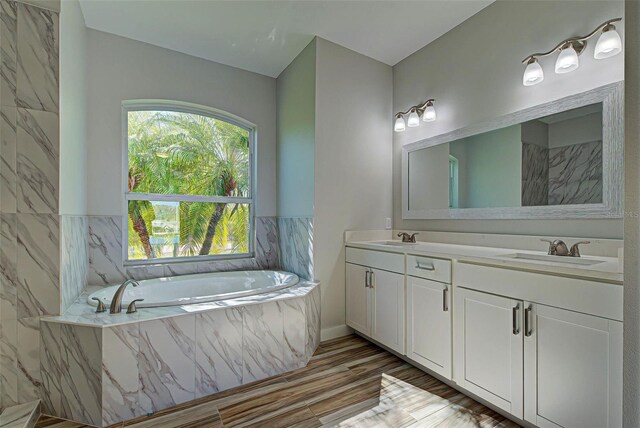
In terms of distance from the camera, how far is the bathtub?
2344mm

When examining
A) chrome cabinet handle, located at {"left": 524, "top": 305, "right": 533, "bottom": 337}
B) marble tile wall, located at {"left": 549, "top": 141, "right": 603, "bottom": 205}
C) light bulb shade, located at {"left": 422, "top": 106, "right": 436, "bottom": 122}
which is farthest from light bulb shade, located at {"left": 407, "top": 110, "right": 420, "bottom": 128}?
chrome cabinet handle, located at {"left": 524, "top": 305, "right": 533, "bottom": 337}

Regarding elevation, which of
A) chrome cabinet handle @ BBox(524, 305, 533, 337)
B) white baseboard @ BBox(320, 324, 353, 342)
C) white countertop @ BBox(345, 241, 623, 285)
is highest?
white countertop @ BBox(345, 241, 623, 285)

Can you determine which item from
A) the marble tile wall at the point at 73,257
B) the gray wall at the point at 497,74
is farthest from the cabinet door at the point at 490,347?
the marble tile wall at the point at 73,257

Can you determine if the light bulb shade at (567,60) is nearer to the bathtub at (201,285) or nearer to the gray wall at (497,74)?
the gray wall at (497,74)

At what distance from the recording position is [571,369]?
1.27 metres

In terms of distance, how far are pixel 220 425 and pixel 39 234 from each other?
58.1 inches

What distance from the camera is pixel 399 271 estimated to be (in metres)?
2.15

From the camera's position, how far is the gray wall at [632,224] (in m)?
0.86

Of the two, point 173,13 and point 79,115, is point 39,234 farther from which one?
point 173,13

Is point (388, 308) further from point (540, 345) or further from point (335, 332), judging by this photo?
point (540, 345)

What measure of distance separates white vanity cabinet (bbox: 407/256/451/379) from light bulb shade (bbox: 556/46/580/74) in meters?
1.31

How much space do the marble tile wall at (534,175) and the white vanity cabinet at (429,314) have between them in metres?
0.74

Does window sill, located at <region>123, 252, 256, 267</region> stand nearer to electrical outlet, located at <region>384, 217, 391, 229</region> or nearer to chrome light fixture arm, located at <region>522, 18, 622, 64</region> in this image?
electrical outlet, located at <region>384, 217, 391, 229</region>

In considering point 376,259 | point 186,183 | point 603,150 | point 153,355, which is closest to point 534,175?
point 603,150
